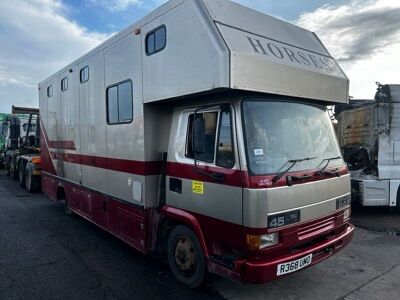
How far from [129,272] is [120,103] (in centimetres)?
243

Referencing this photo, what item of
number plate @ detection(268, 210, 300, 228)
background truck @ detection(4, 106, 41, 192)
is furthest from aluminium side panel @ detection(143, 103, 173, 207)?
background truck @ detection(4, 106, 41, 192)

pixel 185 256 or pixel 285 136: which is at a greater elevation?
pixel 285 136

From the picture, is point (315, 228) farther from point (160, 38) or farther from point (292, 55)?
point (160, 38)

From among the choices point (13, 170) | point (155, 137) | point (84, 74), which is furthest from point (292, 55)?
point (13, 170)

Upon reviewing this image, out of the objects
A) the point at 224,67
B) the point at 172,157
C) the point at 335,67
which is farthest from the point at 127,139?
the point at 335,67

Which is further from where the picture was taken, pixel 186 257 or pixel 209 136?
pixel 186 257

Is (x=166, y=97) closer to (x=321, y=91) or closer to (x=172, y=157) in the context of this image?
(x=172, y=157)

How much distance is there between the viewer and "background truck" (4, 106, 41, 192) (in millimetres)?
11750

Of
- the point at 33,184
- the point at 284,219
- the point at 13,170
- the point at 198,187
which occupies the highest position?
the point at 198,187

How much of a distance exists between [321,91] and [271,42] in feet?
2.89

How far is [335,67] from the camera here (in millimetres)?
4828

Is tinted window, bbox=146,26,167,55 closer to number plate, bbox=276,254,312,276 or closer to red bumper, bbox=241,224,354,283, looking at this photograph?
red bumper, bbox=241,224,354,283

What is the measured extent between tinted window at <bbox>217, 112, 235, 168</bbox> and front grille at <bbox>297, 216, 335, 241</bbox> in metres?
1.04

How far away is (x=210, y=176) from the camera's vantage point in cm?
380
